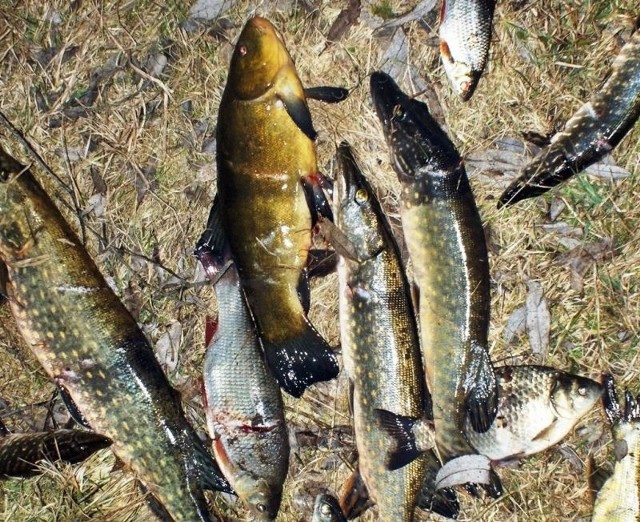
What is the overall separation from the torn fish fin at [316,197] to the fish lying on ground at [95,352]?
44.0 inches

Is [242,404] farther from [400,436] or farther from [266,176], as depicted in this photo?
[266,176]

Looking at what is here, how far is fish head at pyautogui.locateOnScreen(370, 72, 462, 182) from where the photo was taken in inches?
118

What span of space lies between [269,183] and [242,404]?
1122 mm

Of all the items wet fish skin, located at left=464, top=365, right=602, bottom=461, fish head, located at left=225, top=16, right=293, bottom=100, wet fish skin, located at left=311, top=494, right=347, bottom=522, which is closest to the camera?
fish head, located at left=225, top=16, right=293, bottom=100

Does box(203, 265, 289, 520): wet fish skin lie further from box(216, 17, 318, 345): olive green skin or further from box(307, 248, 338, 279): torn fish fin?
box(307, 248, 338, 279): torn fish fin

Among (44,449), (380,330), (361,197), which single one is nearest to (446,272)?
(380,330)

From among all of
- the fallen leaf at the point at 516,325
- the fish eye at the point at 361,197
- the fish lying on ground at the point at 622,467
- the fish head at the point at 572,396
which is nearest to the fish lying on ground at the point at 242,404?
the fish eye at the point at 361,197

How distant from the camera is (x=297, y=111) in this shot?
2.88 metres

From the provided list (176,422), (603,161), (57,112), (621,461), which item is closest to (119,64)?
(57,112)

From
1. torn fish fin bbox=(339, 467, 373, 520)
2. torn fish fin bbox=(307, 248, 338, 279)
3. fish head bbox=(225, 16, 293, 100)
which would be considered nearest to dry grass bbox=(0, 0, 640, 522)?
torn fish fin bbox=(339, 467, 373, 520)

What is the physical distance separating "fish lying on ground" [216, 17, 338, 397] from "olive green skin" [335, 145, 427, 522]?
0.67 ft

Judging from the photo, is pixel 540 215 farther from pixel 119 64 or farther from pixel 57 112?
pixel 57 112

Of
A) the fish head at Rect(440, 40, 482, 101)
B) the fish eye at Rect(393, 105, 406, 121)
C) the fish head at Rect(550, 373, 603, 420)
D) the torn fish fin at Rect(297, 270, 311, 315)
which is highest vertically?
the fish head at Rect(440, 40, 482, 101)

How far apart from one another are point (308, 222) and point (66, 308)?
1.31 m
